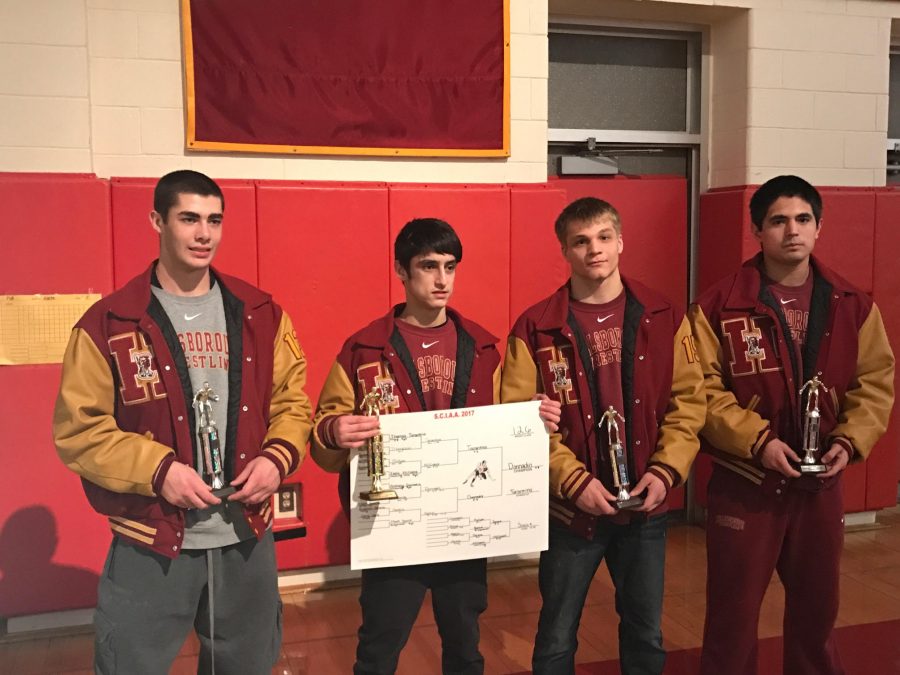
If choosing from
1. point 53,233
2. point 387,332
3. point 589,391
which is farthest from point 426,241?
point 53,233

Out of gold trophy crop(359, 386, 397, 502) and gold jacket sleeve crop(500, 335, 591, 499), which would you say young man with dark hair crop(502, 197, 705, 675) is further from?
gold trophy crop(359, 386, 397, 502)

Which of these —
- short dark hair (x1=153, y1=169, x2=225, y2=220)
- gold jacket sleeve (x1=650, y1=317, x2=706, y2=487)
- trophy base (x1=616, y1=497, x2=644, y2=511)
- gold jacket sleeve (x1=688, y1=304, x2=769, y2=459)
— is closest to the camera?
short dark hair (x1=153, y1=169, x2=225, y2=220)

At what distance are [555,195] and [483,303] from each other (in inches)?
25.3

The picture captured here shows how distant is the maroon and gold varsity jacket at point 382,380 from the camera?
257 centimetres

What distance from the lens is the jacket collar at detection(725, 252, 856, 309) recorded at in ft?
9.46

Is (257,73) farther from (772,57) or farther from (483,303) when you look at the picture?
(772,57)

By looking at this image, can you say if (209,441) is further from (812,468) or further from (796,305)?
(796,305)

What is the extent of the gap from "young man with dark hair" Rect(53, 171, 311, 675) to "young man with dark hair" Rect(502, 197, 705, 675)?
818mm

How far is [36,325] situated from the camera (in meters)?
3.61

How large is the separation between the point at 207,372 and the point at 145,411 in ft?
0.62

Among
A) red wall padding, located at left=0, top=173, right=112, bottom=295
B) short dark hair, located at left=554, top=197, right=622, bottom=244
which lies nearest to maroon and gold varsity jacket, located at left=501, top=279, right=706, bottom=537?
short dark hair, located at left=554, top=197, right=622, bottom=244

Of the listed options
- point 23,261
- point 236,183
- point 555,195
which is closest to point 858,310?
point 555,195

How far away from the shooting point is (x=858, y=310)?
2910mm

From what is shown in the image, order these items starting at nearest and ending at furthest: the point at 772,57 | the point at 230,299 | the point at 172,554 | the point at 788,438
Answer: the point at 172,554
the point at 230,299
the point at 788,438
the point at 772,57
